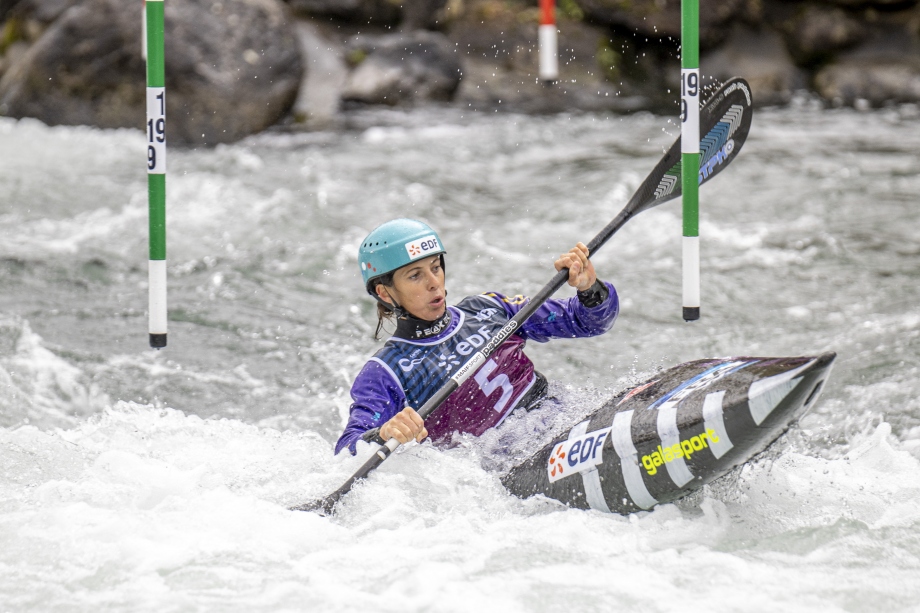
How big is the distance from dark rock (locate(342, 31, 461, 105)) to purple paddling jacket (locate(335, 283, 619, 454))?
8.56 m

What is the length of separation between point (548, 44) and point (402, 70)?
1.76 metres

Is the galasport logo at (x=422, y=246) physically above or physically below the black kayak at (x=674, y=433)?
above

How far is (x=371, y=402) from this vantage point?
3.77 metres

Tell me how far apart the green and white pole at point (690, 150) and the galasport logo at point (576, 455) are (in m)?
0.85

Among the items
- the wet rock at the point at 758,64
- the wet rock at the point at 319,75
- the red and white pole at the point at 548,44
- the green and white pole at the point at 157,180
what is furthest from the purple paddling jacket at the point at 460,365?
the wet rock at the point at 758,64

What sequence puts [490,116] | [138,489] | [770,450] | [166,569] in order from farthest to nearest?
1. [490,116]
2. [138,489]
3. [770,450]
4. [166,569]

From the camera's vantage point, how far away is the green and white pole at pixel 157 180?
14.0 feet

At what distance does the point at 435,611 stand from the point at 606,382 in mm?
2764

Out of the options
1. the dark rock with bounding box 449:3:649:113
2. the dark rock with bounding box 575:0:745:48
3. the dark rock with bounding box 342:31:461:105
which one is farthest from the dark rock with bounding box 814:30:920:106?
the dark rock with bounding box 342:31:461:105

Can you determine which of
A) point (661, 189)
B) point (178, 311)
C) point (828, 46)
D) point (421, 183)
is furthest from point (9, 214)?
point (828, 46)

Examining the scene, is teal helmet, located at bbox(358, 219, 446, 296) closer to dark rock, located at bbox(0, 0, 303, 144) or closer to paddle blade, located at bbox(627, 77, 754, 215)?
paddle blade, located at bbox(627, 77, 754, 215)

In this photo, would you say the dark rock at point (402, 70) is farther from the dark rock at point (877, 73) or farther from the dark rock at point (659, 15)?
the dark rock at point (877, 73)

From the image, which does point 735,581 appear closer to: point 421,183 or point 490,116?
point 421,183

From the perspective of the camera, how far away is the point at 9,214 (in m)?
8.21
